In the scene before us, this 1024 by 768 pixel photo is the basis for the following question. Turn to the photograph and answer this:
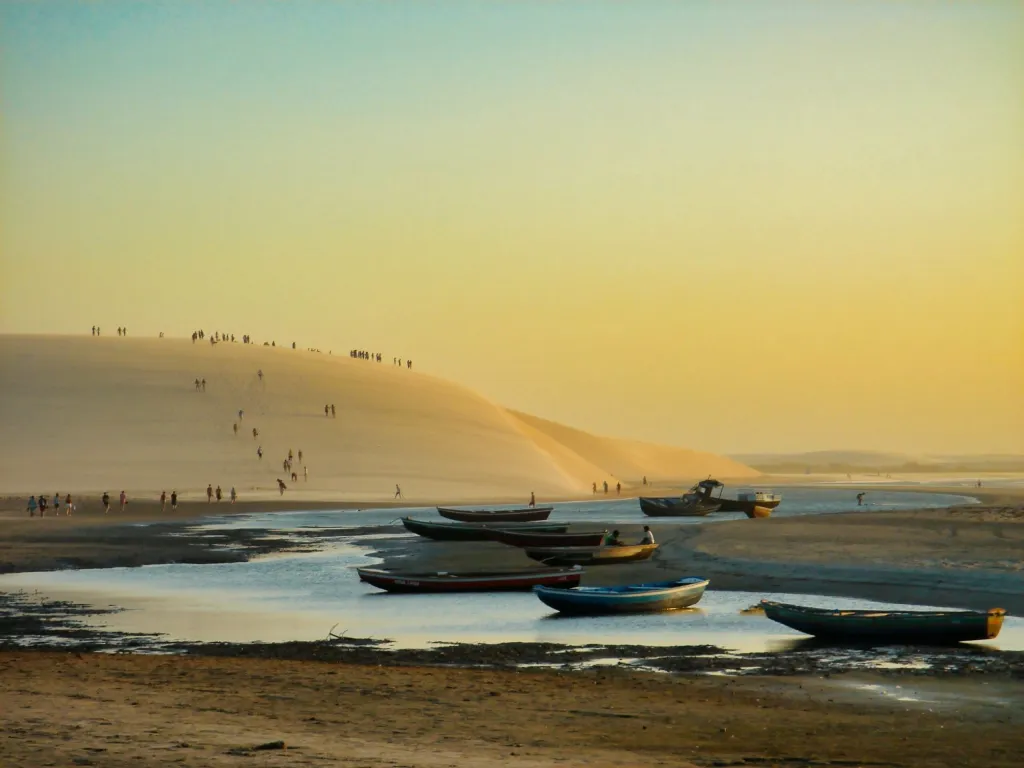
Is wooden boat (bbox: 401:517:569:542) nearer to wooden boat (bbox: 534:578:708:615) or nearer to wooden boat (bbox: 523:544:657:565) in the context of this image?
wooden boat (bbox: 523:544:657:565)

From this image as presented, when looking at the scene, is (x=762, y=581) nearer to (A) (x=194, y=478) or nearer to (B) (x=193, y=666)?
(B) (x=193, y=666)

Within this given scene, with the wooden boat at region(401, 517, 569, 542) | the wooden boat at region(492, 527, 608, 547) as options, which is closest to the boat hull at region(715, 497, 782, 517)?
the wooden boat at region(401, 517, 569, 542)

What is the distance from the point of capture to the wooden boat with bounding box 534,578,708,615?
94.7 ft

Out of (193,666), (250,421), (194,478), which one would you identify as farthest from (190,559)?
(250,421)

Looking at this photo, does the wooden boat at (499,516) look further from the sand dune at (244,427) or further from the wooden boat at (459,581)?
the wooden boat at (459,581)

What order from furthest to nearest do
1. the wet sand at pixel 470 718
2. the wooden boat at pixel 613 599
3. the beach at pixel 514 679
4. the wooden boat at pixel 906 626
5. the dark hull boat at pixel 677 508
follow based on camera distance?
the dark hull boat at pixel 677 508
the wooden boat at pixel 613 599
the wooden boat at pixel 906 626
the beach at pixel 514 679
the wet sand at pixel 470 718

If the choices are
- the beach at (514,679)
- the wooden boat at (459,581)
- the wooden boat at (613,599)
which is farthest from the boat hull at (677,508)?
the wooden boat at (613,599)

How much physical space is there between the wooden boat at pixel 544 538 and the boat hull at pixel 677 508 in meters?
23.9

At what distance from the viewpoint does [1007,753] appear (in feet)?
48.5

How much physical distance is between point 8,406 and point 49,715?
120 meters

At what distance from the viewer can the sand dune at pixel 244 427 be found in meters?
112

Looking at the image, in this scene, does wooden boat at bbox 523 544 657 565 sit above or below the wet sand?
above

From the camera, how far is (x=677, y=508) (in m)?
75.6

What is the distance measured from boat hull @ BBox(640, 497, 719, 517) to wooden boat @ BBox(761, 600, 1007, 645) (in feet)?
167
